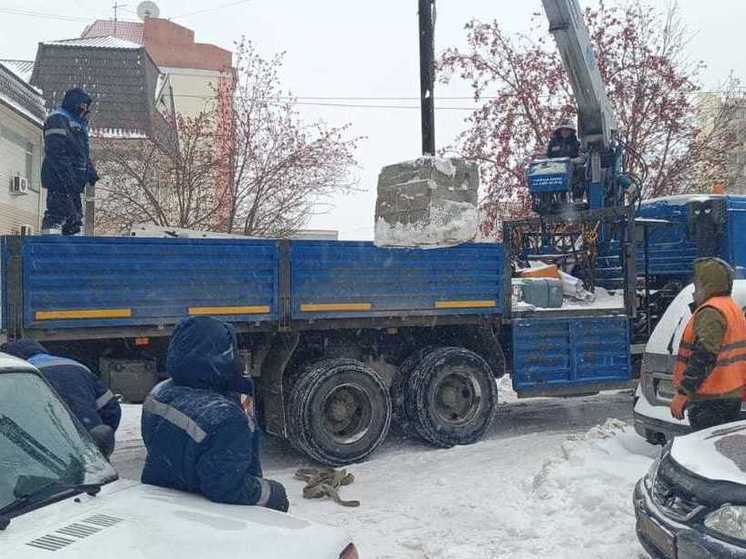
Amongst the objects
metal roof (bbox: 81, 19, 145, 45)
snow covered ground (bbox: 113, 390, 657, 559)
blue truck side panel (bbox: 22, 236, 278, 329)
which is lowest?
snow covered ground (bbox: 113, 390, 657, 559)

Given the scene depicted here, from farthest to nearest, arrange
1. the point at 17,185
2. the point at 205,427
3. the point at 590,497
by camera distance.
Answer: the point at 17,185 < the point at 590,497 < the point at 205,427

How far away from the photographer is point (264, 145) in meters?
18.0

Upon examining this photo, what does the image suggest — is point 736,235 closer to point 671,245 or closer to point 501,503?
point 671,245

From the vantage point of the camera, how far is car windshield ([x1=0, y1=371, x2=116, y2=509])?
2.67 metres

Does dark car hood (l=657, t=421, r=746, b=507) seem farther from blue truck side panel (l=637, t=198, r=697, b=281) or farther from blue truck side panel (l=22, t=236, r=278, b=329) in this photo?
blue truck side panel (l=637, t=198, r=697, b=281)

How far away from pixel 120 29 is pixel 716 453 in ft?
143

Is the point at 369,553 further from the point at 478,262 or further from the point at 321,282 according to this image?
the point at 478,262

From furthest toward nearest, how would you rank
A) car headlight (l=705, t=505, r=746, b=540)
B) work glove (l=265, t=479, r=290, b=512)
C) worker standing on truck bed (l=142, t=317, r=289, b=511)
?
car headlight (l=705, t=505, r=746, b=540) < work glove (l=265, t=479, r=290, b=512) < worker standing on truck bed (l=142, t=317, r=289, b=511)

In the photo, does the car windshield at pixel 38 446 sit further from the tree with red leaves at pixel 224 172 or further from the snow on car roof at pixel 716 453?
the tree with red leaves at pixel 224 172

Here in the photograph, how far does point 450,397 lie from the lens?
8219 millimetres

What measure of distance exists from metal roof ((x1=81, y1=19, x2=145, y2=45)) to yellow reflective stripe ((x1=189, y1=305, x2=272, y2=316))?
38395mm

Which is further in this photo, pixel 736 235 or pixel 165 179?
pixel 165 179

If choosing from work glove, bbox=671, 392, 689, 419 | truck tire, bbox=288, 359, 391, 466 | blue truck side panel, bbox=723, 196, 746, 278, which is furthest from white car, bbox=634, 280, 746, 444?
blue truck side panel, bbox=723, 196, 746, 278

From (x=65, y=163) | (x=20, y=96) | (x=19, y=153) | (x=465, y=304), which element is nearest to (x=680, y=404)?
(x=465, y=304)
